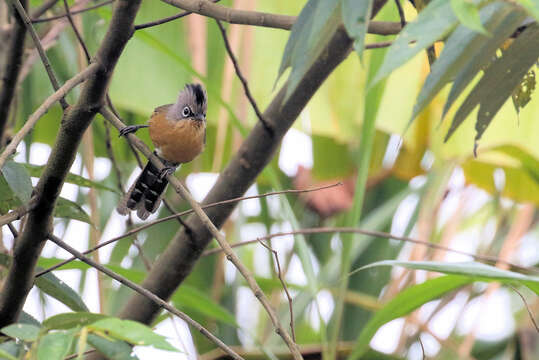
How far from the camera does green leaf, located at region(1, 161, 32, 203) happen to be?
95cm

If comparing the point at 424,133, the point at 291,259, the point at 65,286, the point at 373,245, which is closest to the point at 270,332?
the point at 291,259

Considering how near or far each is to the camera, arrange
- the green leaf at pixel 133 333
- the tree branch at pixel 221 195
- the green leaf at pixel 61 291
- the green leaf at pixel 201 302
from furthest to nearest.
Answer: the green leaf at pixel 201 302
the tree branch at pixel 221 195
the green leaf at pixel 61 291
the green leaf at pixel 133 333

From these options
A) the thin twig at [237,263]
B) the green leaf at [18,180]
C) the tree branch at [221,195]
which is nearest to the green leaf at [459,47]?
the thin twig at [237,263]

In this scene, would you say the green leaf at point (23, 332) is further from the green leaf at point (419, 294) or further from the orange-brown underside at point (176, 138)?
the orange-brown underside at point (176, 138)

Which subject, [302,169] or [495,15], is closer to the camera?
[495,15]

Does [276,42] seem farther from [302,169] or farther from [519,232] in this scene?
[519,232]

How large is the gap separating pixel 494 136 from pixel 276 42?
947mm

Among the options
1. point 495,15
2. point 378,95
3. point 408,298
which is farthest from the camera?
point 378,95

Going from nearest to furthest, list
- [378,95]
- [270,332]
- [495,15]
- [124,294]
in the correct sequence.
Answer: [495,15], [378,95], [124,294], [270,332]

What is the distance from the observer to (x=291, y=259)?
2760 millimetres

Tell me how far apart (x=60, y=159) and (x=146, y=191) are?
0.86 metres

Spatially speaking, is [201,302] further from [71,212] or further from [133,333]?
[133,333]

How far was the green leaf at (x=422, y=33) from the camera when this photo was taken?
2.02 feet

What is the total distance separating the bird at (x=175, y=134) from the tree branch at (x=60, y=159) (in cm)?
78
